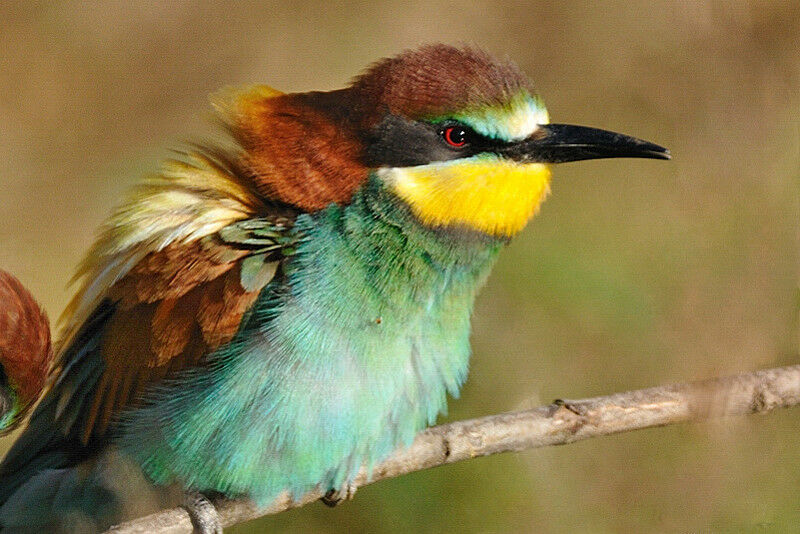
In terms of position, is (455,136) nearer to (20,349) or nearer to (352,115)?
(352,115)

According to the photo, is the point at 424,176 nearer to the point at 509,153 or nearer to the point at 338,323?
the point at 509,153

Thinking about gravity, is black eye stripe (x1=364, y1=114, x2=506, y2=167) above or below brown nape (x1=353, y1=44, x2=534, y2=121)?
below

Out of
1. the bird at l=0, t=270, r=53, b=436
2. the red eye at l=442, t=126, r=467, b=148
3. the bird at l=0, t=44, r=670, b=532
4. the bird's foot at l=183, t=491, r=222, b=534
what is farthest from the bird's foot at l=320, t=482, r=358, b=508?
the red eye at l=442, t=126, r=467, b=148

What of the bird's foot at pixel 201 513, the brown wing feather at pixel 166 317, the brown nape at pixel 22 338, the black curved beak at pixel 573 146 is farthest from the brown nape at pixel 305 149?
the bird's foot at pixel 201 513

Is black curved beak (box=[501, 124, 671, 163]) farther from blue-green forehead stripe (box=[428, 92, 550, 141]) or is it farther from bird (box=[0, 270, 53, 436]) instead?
bird (box=[0, 270, 53, 436])

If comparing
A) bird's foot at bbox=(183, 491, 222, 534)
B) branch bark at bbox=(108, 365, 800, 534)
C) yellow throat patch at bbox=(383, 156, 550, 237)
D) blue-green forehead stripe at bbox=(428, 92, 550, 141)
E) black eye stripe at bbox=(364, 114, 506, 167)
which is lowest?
bird's foot at bbox=(183, 491, 222, 534)

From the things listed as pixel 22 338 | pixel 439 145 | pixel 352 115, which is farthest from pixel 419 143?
pixel 22 338
